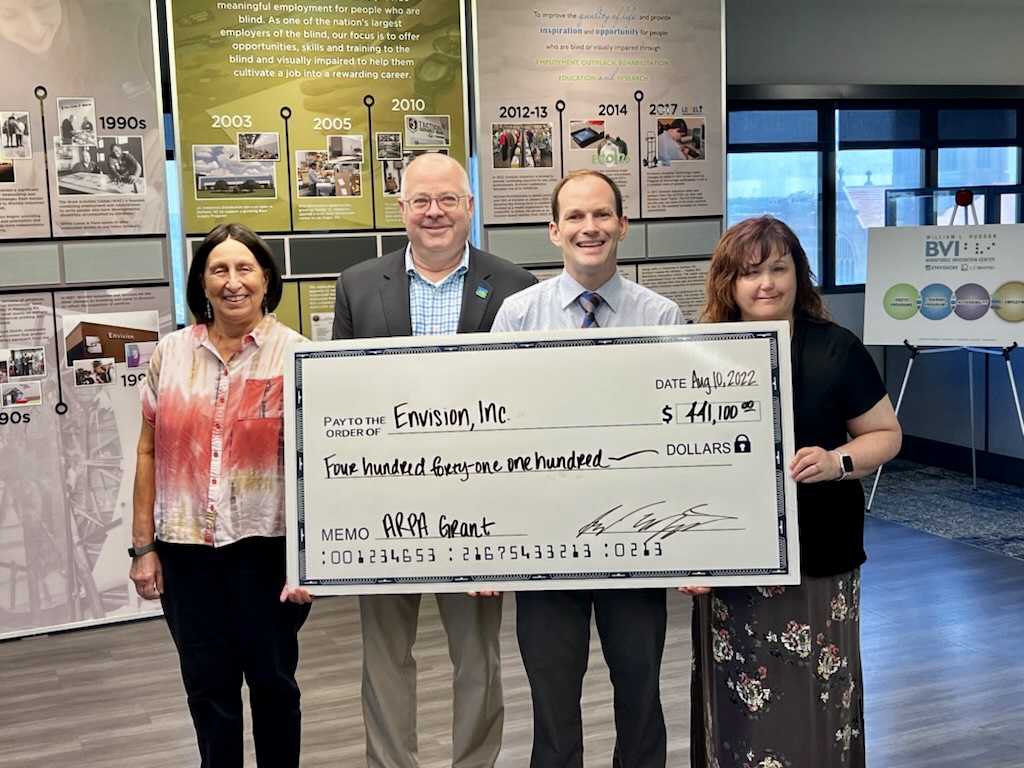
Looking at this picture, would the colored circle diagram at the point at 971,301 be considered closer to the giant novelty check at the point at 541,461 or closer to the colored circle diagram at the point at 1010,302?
the colored circle diagram at the point at 1010,302

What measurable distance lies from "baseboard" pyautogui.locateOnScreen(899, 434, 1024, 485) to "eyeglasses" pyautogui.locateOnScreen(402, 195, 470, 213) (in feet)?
17.7

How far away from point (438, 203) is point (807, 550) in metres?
1.21

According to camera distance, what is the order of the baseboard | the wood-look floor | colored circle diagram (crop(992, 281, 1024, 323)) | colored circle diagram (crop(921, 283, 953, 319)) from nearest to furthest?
the wood-look floor → colored circle diagram (crop(992, 281, 1024, 323)) → colored circle diagram (crop(921, 283, 953, 319)) → the baseboard

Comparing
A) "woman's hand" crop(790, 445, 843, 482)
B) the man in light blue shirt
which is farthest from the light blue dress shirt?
"woman's hand" crop(790, 445, 843, 482)

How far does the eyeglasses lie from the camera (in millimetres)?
2867

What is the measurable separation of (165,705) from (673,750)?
1.77 meters

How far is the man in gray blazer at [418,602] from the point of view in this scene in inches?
116

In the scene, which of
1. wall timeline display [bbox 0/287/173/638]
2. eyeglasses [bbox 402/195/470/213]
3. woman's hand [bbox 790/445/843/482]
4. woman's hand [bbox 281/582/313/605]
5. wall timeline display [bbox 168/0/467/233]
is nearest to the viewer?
woman's hand [bbox 790/445/843/482]

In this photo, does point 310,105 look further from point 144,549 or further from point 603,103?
point 144,549

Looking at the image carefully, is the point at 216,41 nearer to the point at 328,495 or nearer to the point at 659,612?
the point at 328,495

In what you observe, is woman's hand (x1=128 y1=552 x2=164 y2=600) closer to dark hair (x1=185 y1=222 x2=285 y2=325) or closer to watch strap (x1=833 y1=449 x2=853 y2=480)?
dark hair (x1=185 y1=222 x2=285 y2=325)

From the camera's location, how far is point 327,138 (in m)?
5.01

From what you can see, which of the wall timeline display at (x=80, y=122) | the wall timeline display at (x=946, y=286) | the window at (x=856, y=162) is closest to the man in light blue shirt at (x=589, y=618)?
the wall timeline display at (x=80, y=122)

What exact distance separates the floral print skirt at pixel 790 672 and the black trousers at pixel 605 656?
0.16m
